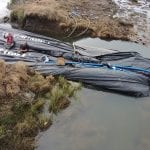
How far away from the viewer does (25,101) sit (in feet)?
30.3

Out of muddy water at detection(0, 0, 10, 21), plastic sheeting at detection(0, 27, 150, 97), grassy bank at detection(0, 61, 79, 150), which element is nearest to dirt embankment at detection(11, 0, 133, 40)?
muddy water at detection(0, 0, 10, 21)

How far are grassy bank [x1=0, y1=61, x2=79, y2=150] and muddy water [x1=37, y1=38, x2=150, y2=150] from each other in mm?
308

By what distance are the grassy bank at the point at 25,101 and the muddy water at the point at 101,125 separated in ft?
1.01

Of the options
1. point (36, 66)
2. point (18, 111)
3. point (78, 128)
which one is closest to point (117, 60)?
point (36, 66)

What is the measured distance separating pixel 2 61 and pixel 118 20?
762 centimetres

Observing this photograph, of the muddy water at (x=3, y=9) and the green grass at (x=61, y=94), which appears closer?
the green grass at (x=61, y=94)

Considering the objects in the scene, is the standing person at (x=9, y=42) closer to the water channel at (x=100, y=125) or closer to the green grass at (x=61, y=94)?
the green grass at (x=61, y=94)

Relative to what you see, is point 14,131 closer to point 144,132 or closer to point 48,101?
point 48,101

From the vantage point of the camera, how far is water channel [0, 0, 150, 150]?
849 cm

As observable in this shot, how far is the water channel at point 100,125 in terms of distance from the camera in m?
8.49

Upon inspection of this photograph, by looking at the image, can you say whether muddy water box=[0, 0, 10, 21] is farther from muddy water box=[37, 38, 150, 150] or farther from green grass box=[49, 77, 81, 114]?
muddy water box=[37, 38, 150, 150]

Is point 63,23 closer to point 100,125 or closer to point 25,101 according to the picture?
point 25,101

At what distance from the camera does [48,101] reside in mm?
9742

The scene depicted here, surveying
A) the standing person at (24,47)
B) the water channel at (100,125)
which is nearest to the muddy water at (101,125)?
the water channel at (100,125)
